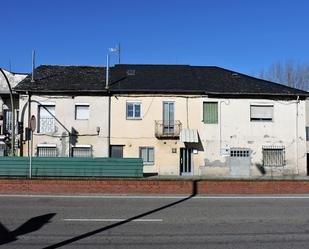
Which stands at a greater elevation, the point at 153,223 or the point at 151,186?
the point at 151,186

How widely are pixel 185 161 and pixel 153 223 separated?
22.3 meters

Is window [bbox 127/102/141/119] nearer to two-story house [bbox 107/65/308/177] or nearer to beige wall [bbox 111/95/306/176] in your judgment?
two-story house [bbox 107/65/308/177]

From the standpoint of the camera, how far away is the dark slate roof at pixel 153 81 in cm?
3272

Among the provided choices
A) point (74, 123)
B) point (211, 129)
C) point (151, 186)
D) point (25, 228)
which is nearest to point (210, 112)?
point (211, 129)

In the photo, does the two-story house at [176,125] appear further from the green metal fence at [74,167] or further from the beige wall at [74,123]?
the green metal fence at [74,167]

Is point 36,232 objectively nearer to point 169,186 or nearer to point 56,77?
point 169,186

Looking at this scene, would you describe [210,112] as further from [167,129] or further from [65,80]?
[65,80]

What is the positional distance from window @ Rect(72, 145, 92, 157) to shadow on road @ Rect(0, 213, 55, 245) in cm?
2067

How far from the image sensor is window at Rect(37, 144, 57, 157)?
32312 millimetres

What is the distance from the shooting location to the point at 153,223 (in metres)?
10.6

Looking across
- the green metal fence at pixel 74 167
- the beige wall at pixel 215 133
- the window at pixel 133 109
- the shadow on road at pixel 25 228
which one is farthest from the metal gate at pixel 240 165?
the shadow on road at pixel 25 228

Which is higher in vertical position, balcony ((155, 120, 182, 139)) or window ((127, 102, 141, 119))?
window ((127, 102, 141, 119))

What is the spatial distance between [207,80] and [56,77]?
461 inches

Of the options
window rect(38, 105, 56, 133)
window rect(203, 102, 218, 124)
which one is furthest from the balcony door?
window rect(38, 105, 56, 133)
